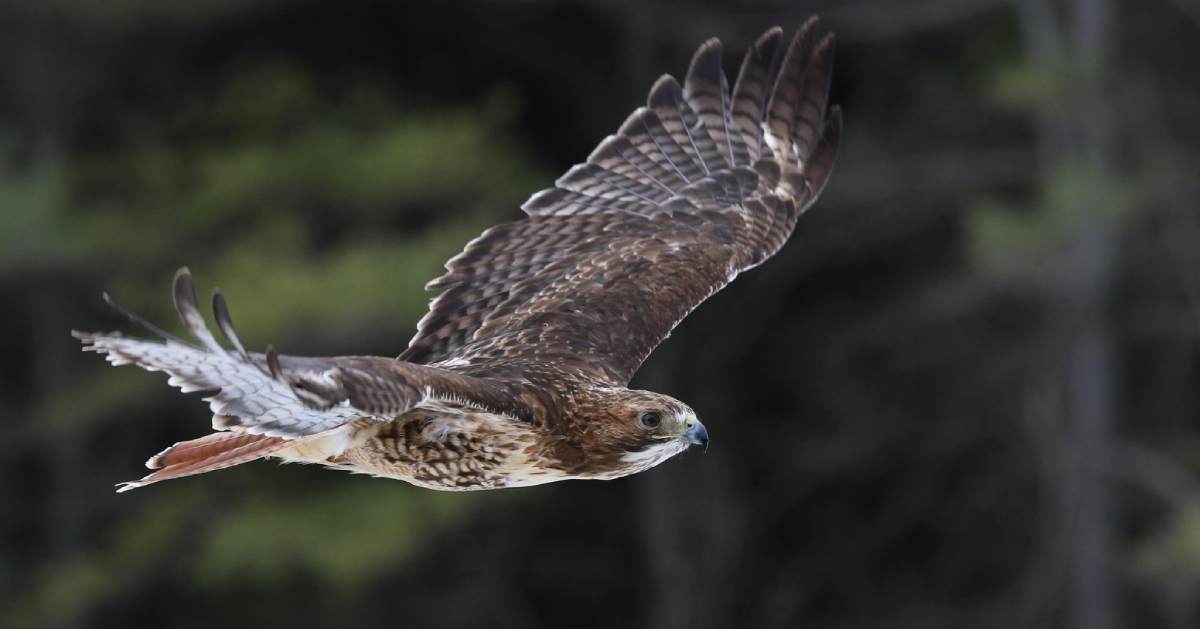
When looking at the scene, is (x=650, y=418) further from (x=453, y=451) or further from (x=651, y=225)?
(x=651, y=225)

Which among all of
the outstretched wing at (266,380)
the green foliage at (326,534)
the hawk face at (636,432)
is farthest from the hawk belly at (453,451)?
the green foliage at (326,534)

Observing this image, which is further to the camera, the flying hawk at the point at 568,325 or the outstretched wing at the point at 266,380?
the flying hawk at the point at 568,325

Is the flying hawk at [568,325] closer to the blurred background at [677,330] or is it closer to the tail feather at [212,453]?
the tail feather at [212,453]

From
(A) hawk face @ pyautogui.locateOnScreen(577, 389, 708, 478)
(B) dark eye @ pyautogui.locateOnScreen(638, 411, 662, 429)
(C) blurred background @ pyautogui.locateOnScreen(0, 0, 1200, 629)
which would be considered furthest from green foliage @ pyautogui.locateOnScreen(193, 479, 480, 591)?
(B) dark eye @ pyautogui.locateOnScreen(638, 411, 662, 429)

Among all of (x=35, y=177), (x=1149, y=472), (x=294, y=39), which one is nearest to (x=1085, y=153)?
(x=1149, y=472)

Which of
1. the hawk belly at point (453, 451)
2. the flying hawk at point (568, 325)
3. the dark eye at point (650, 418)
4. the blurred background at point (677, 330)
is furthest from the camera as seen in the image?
the blurred background at point (677, 330)

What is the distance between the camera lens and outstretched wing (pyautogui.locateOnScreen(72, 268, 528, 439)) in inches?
150

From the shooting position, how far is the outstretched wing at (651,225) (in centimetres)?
646

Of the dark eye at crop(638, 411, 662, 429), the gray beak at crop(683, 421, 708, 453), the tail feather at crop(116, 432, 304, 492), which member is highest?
the tail feather at crop(116, 432, 304, 492)

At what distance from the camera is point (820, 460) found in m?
17.4

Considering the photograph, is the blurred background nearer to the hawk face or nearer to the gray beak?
the hawk face

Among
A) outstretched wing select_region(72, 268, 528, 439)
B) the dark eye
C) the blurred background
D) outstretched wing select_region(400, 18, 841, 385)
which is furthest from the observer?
the blurred background

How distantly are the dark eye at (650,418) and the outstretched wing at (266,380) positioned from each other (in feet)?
3.08

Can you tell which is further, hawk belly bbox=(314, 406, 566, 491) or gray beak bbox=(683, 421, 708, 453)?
gray beak bbox=(683, 421, 708, 453)
